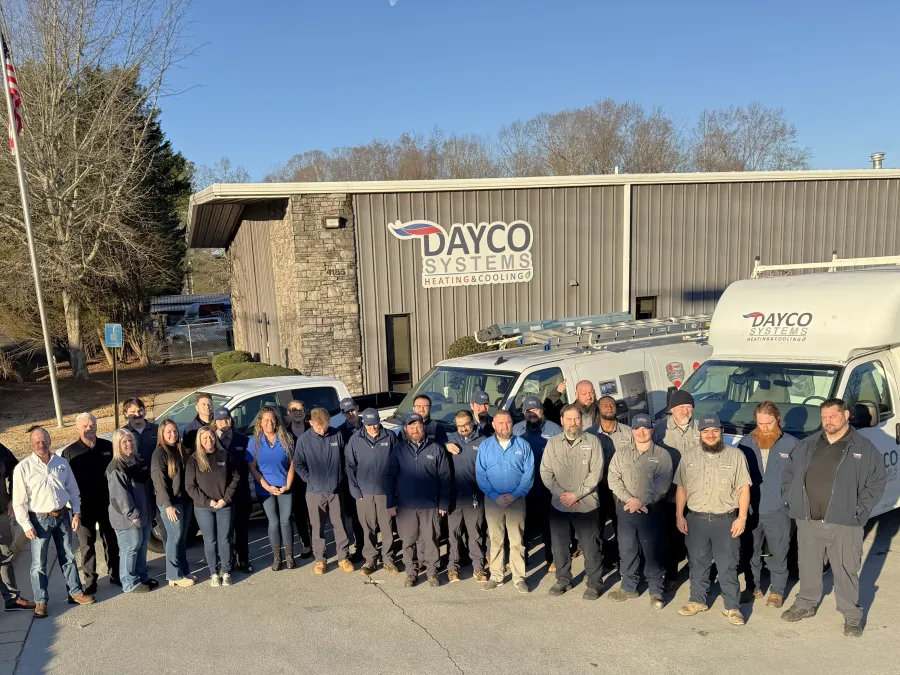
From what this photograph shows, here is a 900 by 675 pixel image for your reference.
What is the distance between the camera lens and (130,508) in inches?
246

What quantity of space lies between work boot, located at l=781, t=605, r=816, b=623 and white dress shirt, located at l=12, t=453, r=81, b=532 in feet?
20.0

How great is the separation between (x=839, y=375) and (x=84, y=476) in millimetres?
7139

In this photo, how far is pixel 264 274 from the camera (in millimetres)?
18938

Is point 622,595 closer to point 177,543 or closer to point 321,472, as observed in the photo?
point 321,472

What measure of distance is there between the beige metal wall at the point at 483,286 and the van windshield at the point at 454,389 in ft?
21.6

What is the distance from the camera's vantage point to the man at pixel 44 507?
5.91 m

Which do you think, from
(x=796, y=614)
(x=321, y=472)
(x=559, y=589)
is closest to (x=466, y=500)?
(x=559, y=589)

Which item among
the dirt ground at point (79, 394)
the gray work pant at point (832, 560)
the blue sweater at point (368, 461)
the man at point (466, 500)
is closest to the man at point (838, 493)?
the gray work pant at point (832, 560)

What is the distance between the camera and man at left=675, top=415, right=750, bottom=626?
542 cm

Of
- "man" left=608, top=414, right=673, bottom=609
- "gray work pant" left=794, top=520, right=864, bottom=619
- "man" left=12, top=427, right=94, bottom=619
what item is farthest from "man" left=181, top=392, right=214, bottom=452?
"gray work pant" left=794, top=520, right=864, bottom=619

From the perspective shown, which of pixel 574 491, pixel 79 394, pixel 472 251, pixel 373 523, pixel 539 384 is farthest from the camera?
pixel 79 394

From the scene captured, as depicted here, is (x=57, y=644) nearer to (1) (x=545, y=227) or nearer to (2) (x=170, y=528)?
(2) (x=170, y=528)

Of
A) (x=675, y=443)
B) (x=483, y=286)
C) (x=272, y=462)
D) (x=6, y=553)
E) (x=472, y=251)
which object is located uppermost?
(x=472, y=251)

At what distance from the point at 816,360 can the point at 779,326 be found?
57 centimetres
